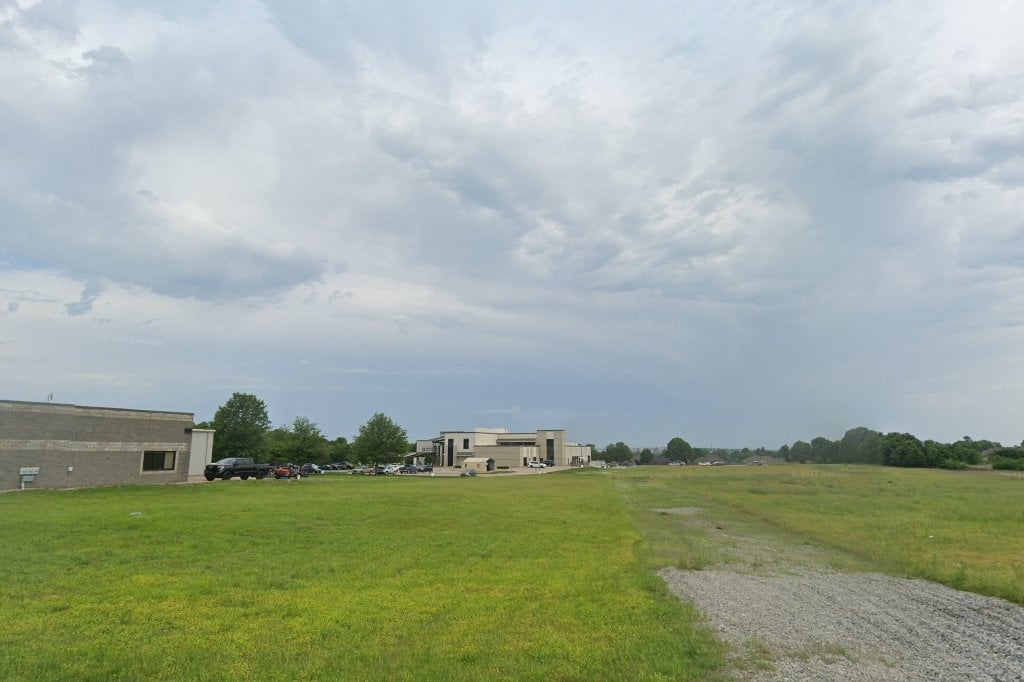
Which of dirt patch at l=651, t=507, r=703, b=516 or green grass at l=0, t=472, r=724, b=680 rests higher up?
green grass at l=0, t=472, r=724, b=680

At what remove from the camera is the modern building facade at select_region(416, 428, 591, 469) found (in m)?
137

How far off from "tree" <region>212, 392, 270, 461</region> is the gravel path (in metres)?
97.7

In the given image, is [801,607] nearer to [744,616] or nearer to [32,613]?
[744,616]

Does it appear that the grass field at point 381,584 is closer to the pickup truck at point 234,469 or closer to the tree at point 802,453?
the pickup truck at point 234,469

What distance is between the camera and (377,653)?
28.6 feet

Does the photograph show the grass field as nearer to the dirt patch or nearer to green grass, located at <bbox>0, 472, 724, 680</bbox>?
green grass, located at <bbox>0, 472, 724, 680</bbox>

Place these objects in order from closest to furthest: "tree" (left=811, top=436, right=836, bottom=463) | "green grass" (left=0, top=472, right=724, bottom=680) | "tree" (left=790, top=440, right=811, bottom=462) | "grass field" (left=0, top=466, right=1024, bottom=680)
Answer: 1. "green grass" (left=0, top=472, right=724, bottom=680)
2. "grass field" (left=0, top=466, right=1024, bottom=680)
3. "tree" (left=811, top=436, right=836, bottom=463)
4. "tree" (left=790, top=440, right=811, bottom=462)

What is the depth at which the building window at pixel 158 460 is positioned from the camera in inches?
1752

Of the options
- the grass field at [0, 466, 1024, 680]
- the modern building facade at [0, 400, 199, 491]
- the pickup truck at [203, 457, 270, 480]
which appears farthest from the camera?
the pickup truck at [203, 457, 270, 480]

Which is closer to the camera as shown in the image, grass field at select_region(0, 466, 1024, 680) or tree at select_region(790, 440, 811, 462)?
grass field at select_region(0, 466, 1024, 680)

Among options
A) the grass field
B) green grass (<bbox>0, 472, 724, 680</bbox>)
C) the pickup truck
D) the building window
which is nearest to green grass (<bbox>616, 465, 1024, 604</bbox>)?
the grass field

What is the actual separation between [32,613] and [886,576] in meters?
19.3

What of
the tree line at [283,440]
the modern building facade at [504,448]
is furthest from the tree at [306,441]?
the modern building facade at [504,448]

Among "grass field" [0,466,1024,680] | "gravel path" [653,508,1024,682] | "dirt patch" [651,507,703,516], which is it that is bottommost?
"dirt patch" [651,507,703,516]
